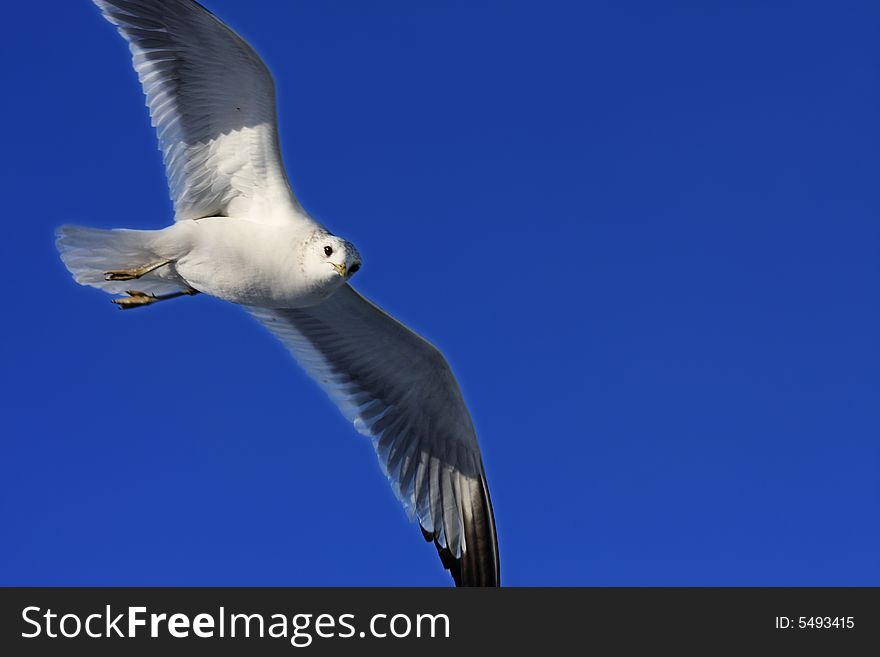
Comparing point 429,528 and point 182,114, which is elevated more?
point 182,114

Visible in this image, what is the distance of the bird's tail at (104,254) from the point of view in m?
6.39

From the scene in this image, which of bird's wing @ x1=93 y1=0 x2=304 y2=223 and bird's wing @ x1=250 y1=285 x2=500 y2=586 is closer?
bird's wing @ x1=93 y1=0 x2=304 y2=223

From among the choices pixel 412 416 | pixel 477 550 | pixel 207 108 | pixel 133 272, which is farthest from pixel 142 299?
pixel 477 550

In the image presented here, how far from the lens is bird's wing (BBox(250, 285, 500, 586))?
7504 millimetres

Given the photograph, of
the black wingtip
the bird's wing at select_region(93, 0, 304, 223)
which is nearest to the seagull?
the bird's wing at select_region(93, 0, 304, 223)

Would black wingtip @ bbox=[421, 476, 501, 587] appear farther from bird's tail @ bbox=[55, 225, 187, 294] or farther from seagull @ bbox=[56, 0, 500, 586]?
bird's tail @ bbox=[55, 225, 187, 294]

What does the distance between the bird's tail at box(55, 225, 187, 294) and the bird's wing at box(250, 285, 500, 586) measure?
1131 millimetres

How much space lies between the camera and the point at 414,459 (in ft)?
25.8

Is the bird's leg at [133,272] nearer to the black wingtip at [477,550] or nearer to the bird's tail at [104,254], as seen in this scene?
the bird's tail at [104,254]

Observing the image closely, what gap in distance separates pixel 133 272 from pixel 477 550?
3.15m

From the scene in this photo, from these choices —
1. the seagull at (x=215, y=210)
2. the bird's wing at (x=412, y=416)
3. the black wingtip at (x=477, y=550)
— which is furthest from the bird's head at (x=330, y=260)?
the black wingtip at (x=477, y=550)
